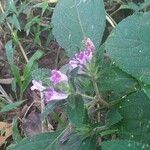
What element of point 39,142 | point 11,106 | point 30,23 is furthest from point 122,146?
point 30,23

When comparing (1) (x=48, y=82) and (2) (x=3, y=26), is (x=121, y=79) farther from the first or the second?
(2) (x=3, y=26)

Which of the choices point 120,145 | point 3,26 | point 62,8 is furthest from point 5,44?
point 120,145

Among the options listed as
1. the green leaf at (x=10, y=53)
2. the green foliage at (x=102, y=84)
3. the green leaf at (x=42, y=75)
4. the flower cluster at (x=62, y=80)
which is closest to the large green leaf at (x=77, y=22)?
the green foliage at (x=102, y=84)

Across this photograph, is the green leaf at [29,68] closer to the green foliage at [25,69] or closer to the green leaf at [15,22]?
the green foliage at [25,69]

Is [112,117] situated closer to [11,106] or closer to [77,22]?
[77,22]

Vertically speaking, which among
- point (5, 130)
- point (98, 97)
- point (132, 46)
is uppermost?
point (132, 46)
